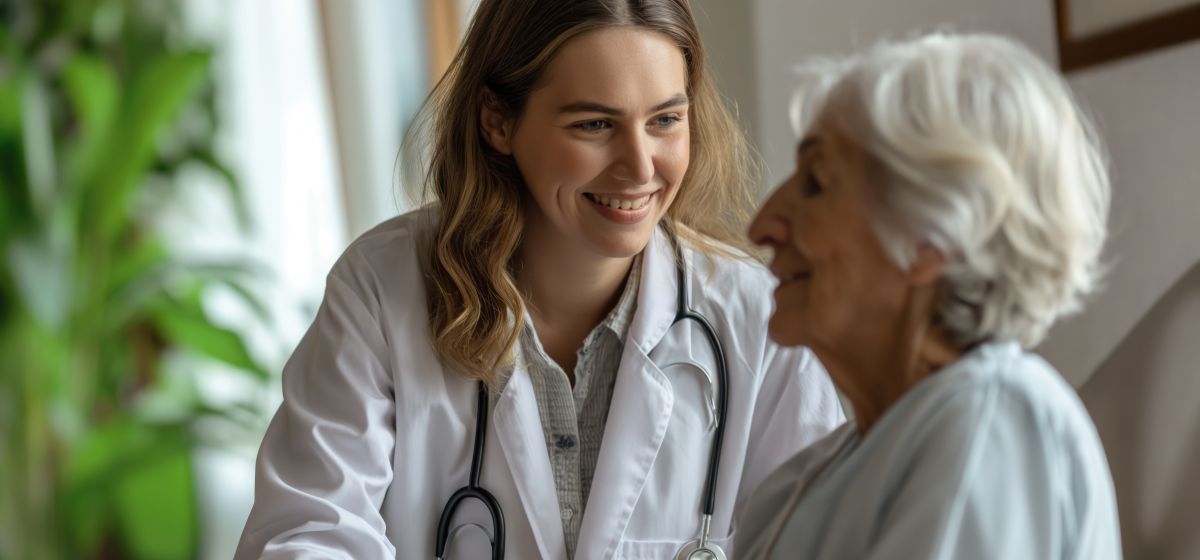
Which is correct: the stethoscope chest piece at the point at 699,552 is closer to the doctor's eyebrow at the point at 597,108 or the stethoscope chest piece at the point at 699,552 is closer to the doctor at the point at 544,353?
the doctor at the point at 544,353

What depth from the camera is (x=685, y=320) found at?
1608 millimetres

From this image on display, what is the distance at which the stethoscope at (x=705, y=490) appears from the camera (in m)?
1.47

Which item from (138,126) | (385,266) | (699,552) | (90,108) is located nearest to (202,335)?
(138,126)

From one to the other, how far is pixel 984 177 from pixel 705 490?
80cm

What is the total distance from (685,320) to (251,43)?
210 centimetres

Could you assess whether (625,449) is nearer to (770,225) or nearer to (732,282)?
(732,282)

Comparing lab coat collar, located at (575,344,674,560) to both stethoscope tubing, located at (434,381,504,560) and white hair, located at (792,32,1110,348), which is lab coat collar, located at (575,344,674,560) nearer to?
stethoscope tubing, located at (434,381,504,560)

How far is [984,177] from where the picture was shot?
0.81 metres

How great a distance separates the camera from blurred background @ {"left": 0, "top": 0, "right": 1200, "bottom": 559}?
1.78m

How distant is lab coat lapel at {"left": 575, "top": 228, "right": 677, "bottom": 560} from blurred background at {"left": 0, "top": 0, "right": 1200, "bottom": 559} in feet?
1.64

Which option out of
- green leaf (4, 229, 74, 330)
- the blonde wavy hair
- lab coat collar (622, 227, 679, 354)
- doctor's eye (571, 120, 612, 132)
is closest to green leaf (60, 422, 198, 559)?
green leaf (4, 229, 74, 330)

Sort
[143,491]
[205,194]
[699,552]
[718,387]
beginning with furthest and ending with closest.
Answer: [205,194] < [143,491] < [718,387] < [699,552]

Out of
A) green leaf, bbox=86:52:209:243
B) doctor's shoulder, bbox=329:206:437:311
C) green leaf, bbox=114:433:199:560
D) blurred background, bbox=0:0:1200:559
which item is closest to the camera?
doctor's shoulder, bbox=329:206:437:311

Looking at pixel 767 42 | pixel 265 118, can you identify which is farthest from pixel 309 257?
pixel 767 42
